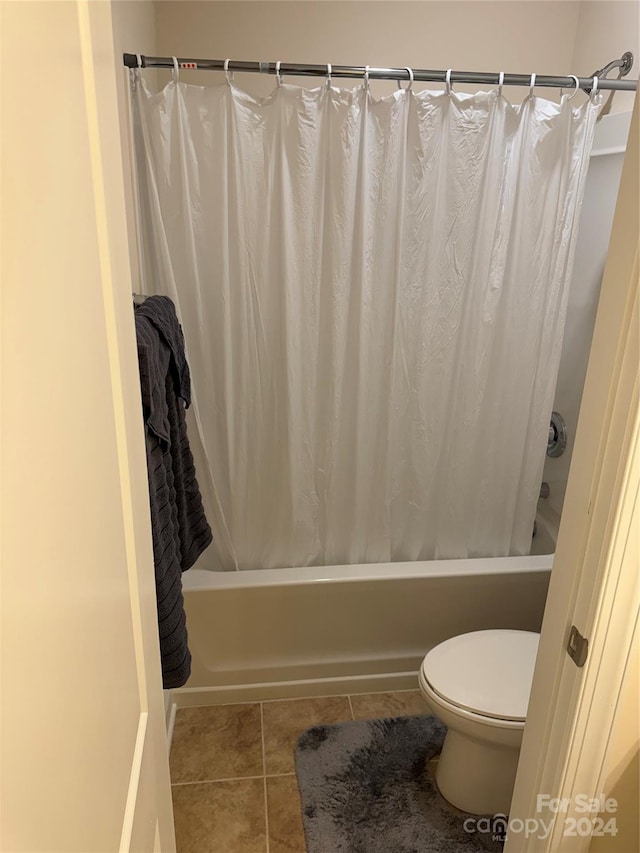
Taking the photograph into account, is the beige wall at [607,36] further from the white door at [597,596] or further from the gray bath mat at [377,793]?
the gray bath mat at [377,793]

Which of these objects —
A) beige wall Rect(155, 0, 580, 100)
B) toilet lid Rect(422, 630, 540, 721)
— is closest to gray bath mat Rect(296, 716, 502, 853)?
toilet lid Rect(422, 630, 540, 721)

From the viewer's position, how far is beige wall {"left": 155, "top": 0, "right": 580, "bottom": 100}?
6.63 ft

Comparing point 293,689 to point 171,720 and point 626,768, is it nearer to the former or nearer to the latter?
point 171,720

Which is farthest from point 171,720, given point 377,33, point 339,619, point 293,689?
point 377,33

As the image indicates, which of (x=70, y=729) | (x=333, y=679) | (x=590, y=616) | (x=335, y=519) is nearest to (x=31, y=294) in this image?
(x=70, y=729)

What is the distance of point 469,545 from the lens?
2301 millimetres

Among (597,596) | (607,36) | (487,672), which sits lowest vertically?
(487,672)

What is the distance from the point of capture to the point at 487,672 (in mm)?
1713

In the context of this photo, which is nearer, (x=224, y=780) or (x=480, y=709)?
(x=480, y=709)

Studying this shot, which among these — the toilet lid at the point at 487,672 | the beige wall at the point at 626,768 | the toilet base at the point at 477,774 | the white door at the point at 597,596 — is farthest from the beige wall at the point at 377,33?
the toilet base at the point at 477,774

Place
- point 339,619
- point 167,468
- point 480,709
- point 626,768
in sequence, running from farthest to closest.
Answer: point 339,619
point 480,709
point 167,468
point 626,768

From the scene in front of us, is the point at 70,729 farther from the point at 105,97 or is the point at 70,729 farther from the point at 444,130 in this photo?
the point at 444,130

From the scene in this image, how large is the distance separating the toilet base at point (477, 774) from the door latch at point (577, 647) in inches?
33.0

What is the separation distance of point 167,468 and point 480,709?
99 centimetres
